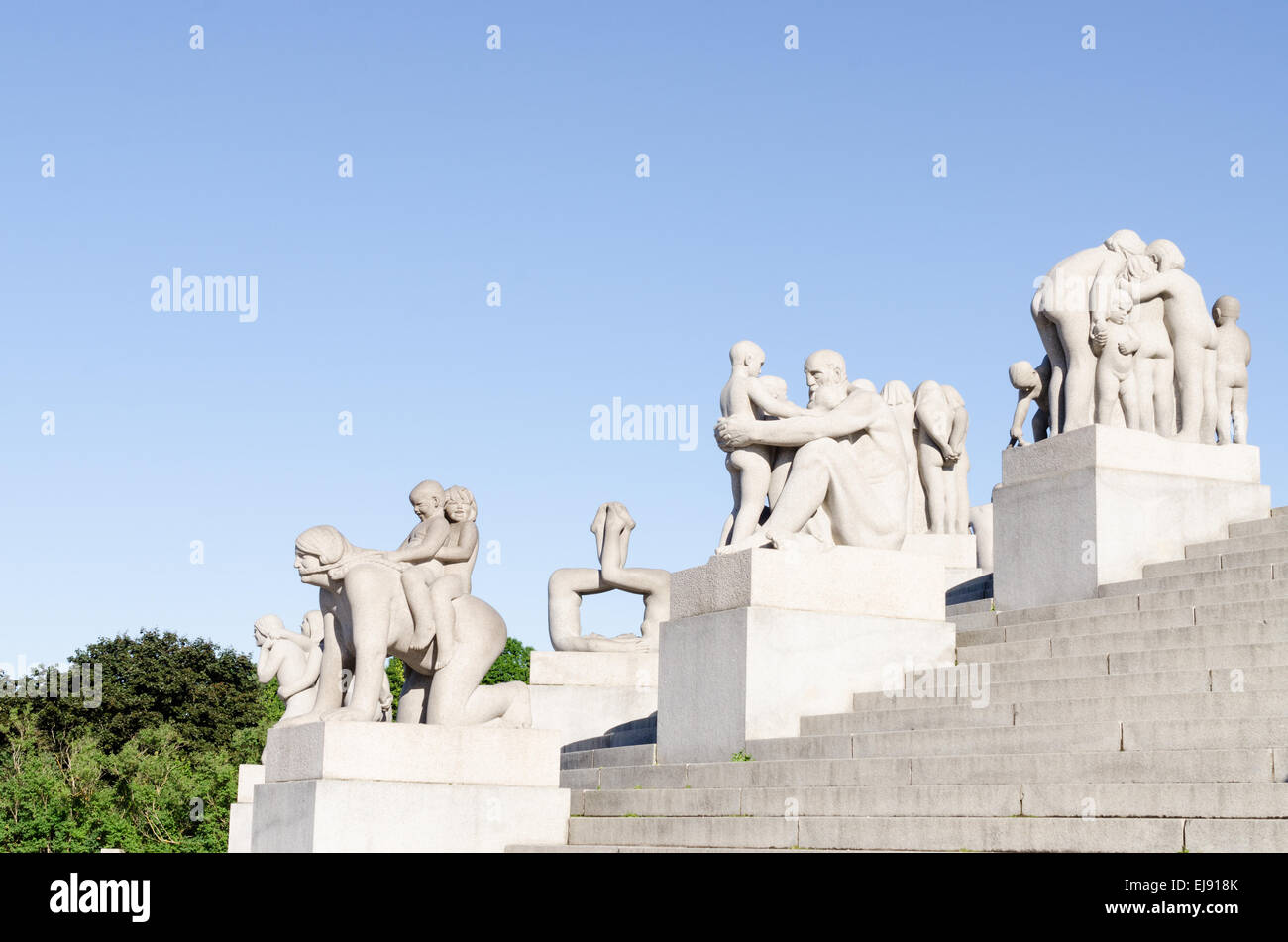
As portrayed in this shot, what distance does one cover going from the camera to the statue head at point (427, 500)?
11359 millimetres

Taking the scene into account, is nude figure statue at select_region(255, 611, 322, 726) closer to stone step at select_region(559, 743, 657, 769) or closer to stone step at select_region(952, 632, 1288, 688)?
stone step at select_region(559, 743, 657, 769)

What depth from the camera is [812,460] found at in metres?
12.9

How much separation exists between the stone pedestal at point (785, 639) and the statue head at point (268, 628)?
4.69 metres

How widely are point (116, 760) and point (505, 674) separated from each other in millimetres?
38209

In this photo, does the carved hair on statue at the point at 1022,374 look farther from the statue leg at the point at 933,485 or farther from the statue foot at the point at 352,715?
the statue foot at the point at 352,715

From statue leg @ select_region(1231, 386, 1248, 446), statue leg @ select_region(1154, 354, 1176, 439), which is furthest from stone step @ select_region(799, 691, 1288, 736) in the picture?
statue leg @ select_region(1231, 386, 1248, 446)

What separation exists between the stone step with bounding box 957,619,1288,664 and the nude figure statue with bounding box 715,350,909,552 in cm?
127

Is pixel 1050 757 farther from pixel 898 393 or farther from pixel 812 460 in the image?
pixel 898 393

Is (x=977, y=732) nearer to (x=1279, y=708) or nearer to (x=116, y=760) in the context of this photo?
(x=1279, y=708)

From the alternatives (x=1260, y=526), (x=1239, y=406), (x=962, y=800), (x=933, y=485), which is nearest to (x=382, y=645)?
(x=962, y=800)

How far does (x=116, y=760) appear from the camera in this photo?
26.8 meters

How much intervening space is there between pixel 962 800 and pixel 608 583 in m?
10.6

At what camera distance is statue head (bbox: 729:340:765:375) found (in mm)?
13797
